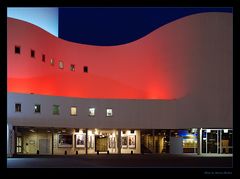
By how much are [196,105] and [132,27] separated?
15416 mm

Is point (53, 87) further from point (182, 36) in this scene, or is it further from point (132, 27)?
point (132, 27)

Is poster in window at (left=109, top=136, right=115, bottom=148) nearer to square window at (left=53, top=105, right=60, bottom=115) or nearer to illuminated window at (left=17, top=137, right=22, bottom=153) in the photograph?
square window at (left=53, top=105, right=60, bottom=115)

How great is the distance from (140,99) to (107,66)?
14.8 ft

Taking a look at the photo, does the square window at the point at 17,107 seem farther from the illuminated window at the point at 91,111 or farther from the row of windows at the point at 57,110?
the illuminated window at the point at 91,111

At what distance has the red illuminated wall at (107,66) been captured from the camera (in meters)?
24.9

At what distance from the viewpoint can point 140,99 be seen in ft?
85.0

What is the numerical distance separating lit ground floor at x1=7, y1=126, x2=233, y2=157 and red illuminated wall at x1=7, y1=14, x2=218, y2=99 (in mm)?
2614

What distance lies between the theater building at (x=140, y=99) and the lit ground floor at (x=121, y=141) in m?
0.06

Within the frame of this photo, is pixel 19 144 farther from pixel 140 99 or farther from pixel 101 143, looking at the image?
pixel 140 99

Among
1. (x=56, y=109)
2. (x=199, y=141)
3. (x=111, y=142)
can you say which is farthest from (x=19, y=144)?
(x=199, y=141)
